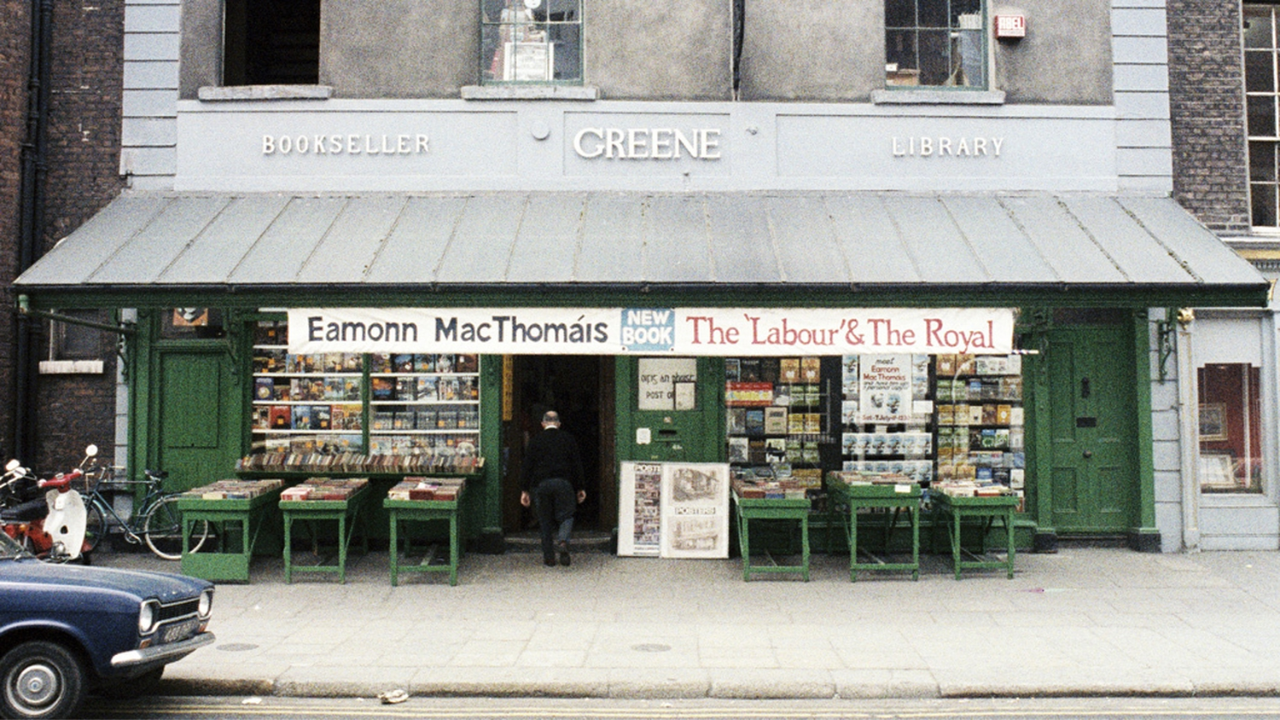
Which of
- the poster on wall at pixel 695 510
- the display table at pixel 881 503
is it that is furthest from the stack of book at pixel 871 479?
the poster on wall at pixel 695 510

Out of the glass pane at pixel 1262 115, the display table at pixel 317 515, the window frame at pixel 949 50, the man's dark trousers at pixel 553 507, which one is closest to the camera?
the display table at pixel 317 515

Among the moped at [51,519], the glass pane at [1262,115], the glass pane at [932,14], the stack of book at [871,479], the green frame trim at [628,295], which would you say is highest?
the glass pane at [932,14]

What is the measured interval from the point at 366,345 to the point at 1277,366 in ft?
35.1

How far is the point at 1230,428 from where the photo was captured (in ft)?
37.5

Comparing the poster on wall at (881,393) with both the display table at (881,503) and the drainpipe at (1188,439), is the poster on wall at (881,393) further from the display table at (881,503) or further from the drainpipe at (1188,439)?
the drainpipe at (1188,439)

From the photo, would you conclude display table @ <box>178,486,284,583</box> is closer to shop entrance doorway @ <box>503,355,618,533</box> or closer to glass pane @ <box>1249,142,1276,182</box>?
shop entrance doorway @ <box>503,355,618,533</box>

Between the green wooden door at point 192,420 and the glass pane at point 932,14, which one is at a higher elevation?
the glass pane at point 932,14

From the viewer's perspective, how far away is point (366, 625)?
816 cm

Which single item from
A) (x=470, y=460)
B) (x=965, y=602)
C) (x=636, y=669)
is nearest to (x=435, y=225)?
(x=470, y=460)

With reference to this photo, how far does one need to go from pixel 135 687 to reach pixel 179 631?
0.68 m

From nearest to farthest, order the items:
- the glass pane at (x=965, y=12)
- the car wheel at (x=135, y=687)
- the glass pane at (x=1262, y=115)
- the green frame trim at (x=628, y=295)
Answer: the car wheel at (x=135, y=687), the green frame trim at (x=628, y=295), the glass pane at (x=965, y=12), the glass pane at (x=1262, y=115)

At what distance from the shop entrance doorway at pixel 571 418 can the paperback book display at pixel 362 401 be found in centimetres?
64

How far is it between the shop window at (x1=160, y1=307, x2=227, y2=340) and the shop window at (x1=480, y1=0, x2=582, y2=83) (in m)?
4.31

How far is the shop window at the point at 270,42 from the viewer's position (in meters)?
11.6
